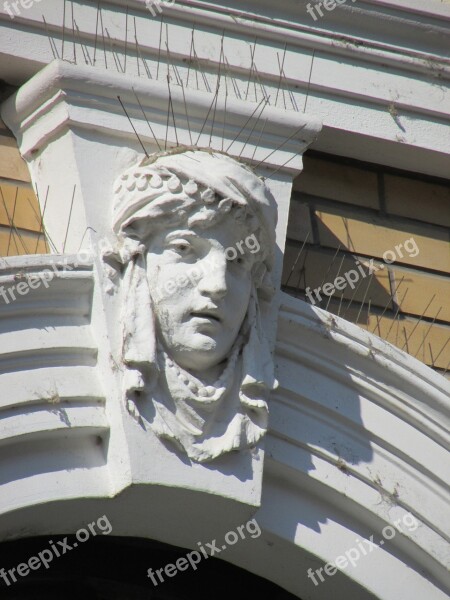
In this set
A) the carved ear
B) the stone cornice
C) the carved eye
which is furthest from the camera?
the stone cornice

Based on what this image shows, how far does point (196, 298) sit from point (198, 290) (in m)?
0.02

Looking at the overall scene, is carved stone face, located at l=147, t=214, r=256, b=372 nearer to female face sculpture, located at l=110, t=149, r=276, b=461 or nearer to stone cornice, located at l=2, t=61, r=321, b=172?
female face sculpture, located at l=110, t=149, r=276, b=461

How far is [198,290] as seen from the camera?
375cm

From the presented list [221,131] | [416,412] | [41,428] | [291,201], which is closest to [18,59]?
[221,131]

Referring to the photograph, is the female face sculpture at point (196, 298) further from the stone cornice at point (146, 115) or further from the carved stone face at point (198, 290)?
the stone cornice at point (146, 115)

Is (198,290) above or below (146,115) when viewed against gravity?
below

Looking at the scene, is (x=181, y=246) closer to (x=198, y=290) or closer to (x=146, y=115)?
(x=198, y=290)

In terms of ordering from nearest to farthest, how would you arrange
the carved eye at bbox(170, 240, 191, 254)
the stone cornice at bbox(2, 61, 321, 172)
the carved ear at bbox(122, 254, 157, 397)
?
the carved ear at bbox(122, 254, 157, 397), the carved eye at bbox(170, 240, 191, 254), the stone cornice at bbox(2, 61, 321, 172)

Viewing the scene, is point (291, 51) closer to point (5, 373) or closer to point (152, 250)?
point (152, 250)

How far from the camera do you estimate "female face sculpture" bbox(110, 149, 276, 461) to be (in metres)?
3.71

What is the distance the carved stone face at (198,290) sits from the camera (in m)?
3.74

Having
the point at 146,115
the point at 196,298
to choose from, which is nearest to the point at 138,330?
the point at 196,298

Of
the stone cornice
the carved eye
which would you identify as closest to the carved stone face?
the carved eye

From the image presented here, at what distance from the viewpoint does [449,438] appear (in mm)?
4156
